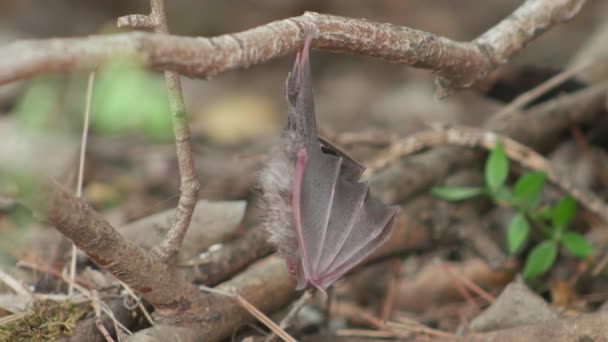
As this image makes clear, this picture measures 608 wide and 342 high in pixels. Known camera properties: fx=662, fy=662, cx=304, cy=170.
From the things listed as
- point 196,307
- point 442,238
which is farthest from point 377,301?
point 196,307

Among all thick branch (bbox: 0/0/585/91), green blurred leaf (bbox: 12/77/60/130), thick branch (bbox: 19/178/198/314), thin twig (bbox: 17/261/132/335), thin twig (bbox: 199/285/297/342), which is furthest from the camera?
thin twig (bbox: 199/285/297/342)

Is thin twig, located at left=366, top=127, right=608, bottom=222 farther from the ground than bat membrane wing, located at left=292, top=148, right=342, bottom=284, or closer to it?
closer to it

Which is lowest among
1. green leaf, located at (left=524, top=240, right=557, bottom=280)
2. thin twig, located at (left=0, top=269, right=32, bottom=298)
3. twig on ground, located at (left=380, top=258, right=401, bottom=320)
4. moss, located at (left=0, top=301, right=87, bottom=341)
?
twig on ground, located at (left=380, top=258, right=401, bottom=320)

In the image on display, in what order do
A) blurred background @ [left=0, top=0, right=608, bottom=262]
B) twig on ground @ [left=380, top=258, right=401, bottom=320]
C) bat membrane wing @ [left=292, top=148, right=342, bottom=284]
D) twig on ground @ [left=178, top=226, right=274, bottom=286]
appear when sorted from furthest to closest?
blurred background @ [left=0, top=0, right=608, bottom=262] → twig on ground @ [left=380, top=258, right=401, bottom=320] → twig on ground @ [left=178, top=226, right=274, bottom=286] → bat membrane wing @ [left=292, top=148, right=342, bottom=284]

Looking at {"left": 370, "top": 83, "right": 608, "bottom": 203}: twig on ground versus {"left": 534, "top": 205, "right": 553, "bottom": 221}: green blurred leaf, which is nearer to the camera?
{"left": 534, "top": 205, "right": 553, "bottom": 221}: green blurred leaf

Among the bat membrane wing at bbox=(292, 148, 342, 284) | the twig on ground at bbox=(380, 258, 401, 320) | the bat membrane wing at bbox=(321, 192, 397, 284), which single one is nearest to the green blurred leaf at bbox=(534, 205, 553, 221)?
the twig on ground at bbox=(380, 258, 401, 320)

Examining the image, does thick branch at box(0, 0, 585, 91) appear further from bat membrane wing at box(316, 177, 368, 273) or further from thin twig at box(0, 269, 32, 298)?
thin twig at box(0, 269, 32, 298)
